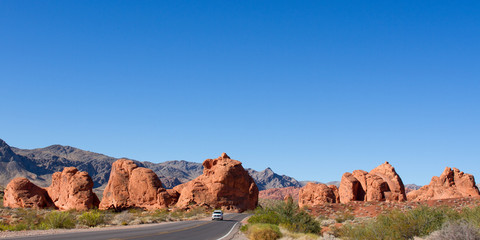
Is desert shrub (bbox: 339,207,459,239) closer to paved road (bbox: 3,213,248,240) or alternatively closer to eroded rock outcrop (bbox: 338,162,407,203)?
paved road (bbox: 3,213,248,240)

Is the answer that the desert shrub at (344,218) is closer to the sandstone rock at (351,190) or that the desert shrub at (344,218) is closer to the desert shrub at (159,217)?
the sandstone rock at (351,190)

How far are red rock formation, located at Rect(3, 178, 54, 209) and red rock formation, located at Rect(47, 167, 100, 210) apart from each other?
6.86 ft

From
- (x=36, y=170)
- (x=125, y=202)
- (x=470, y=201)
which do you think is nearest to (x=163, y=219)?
(x=125, y=202)

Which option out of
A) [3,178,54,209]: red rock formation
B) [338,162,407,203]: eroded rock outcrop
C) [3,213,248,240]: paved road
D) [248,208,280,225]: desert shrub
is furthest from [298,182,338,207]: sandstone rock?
[3,178,54,209]: red rock formation

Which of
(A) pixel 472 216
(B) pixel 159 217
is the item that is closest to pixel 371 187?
(B) pixel 159 217

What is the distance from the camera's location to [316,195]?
2232 inches

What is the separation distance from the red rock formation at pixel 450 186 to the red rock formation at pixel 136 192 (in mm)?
36468

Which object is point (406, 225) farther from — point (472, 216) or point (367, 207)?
point (367, 207)

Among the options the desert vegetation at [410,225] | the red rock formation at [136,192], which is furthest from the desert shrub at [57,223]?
the red rock formation at [136,192]

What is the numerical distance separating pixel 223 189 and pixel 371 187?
66.7 feet

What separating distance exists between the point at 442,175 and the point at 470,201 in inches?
664

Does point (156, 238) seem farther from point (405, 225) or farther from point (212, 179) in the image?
point (212, 179)

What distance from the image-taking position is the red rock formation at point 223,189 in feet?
187

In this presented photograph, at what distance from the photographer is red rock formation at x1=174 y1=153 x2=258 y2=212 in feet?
187
